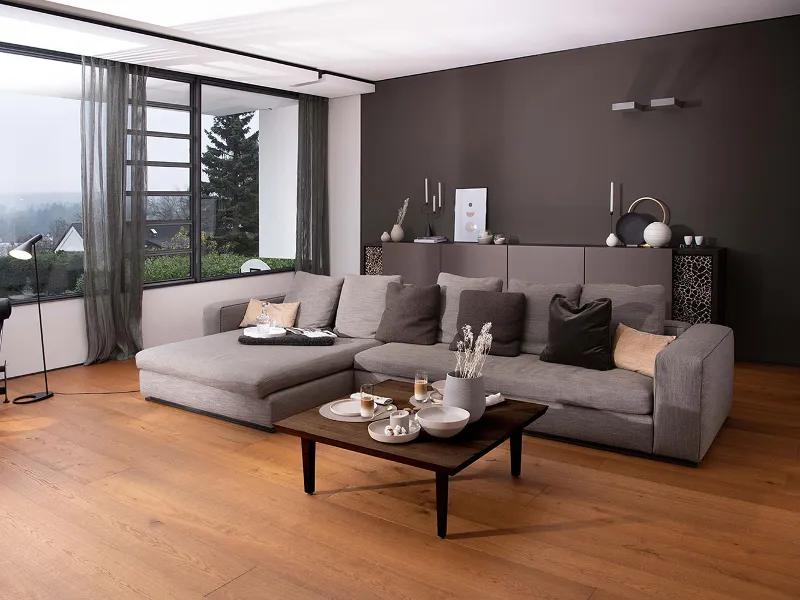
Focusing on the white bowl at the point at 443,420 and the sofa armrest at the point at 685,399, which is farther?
the sofa armrest at the point at 685,399

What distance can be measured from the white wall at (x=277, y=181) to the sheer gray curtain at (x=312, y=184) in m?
0.22

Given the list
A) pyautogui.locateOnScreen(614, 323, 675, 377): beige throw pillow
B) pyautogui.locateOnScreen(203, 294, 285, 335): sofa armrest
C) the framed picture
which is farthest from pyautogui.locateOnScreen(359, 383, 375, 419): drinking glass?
the framed picture

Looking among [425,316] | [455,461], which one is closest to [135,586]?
[455,461]

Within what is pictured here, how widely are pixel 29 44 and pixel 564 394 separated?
4910mm

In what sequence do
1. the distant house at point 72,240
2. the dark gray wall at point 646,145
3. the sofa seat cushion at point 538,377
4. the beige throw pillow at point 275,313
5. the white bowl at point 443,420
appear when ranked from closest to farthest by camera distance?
the white bowl at point 443,420 → the sofa seat cushion at point 538,377 → the beige throw pillow at point 275,313 → the dark gray wall at point 646,145 → the distant house at point 72,240

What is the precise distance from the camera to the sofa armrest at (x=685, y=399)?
3.58 m

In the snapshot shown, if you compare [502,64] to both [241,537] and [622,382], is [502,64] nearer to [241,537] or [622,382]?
[622,382]

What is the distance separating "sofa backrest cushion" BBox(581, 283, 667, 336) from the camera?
437 cm

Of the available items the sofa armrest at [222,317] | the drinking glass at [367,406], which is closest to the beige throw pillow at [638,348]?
the drinking glass at [367,406]

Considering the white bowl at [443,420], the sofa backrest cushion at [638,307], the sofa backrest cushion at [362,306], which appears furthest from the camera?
the sofa backrest cushion at [362,306]

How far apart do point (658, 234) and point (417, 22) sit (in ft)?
8.86

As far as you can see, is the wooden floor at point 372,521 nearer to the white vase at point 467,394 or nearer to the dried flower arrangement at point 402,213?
the white vase at point 467,394

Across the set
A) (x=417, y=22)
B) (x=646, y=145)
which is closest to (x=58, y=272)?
(x=417, y=22)

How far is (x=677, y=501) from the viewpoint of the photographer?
3.25 m
